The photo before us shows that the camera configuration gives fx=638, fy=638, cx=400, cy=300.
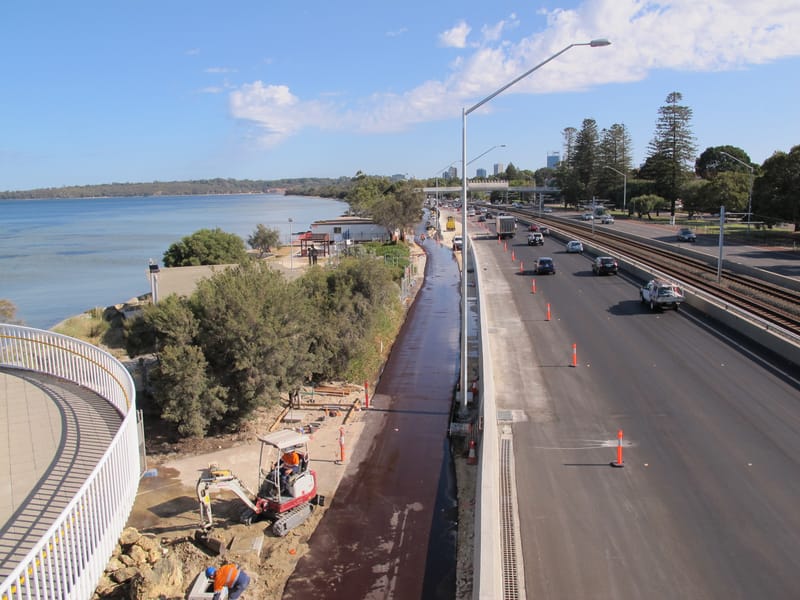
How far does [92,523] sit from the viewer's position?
8344mm

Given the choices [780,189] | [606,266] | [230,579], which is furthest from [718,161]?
[230,579]

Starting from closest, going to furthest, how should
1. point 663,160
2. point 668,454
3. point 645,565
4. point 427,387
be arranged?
point 645,565 → point 668,454 → point 427,387 → point 663,160

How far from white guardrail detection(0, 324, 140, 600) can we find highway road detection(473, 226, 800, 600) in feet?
20.5

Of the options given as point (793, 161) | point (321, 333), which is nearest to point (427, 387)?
point (321, 333)

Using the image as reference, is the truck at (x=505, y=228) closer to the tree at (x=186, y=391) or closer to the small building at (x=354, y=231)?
the small building at (x=354, y=231)

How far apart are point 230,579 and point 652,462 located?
359 inches

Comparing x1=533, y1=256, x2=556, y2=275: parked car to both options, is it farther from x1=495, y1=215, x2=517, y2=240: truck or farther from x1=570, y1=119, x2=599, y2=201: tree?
x1=570, y1=119, x2=599, y2=201: tree

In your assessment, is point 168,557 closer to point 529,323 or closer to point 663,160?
point 529,323

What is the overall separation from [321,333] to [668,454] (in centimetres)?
1291

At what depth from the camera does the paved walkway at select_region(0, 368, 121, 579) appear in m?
9.00

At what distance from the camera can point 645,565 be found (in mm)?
10281

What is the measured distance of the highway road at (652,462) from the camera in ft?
33.3

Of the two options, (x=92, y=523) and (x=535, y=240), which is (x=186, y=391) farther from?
(x=535, y=240)

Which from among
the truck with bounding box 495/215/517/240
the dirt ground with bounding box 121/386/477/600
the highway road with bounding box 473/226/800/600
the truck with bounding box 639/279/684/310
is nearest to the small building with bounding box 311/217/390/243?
the truck with bounding box 495/215/517/240
